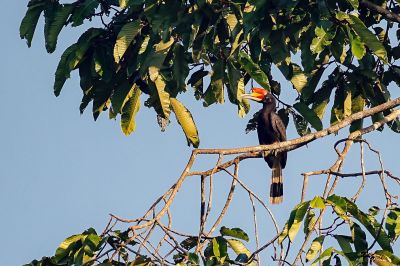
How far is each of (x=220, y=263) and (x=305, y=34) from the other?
1951mm

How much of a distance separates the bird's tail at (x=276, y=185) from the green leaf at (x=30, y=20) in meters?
2.81

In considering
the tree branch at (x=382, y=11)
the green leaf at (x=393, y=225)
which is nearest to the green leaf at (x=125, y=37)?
the tree branch at (x=382, y=11)

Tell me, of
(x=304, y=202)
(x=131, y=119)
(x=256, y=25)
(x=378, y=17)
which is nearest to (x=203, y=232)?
(x=304, y=202)

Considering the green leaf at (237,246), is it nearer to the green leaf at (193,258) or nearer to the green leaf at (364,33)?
the green leaf at (193,258)

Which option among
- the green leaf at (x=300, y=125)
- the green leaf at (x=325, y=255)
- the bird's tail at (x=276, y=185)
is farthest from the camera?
the bird's tail at (x=276, y=185)

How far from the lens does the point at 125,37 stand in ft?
20.4

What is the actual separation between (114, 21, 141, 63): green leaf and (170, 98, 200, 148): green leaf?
0.43 m

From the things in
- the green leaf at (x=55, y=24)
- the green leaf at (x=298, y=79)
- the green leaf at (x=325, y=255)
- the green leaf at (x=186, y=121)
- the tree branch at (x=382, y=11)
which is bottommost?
the green leaf at (x=325, y=255)

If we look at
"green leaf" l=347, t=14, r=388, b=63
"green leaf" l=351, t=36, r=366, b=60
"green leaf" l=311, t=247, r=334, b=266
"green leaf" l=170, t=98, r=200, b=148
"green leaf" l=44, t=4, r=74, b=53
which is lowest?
"green leaf" l=311, t=247, r=334, b=266

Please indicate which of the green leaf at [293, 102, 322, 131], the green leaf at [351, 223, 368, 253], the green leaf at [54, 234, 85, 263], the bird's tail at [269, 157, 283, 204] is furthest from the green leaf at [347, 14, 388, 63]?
the bird's tail at [269, 157, 283, 204]

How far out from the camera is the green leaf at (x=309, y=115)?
6355 millimetres

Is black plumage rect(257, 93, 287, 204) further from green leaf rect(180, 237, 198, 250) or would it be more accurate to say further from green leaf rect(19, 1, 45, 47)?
green leaf rect(180, 237, 198, 250)

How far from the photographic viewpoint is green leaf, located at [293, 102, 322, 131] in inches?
250

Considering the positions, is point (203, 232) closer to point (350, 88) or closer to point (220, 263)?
point (220, 263)
